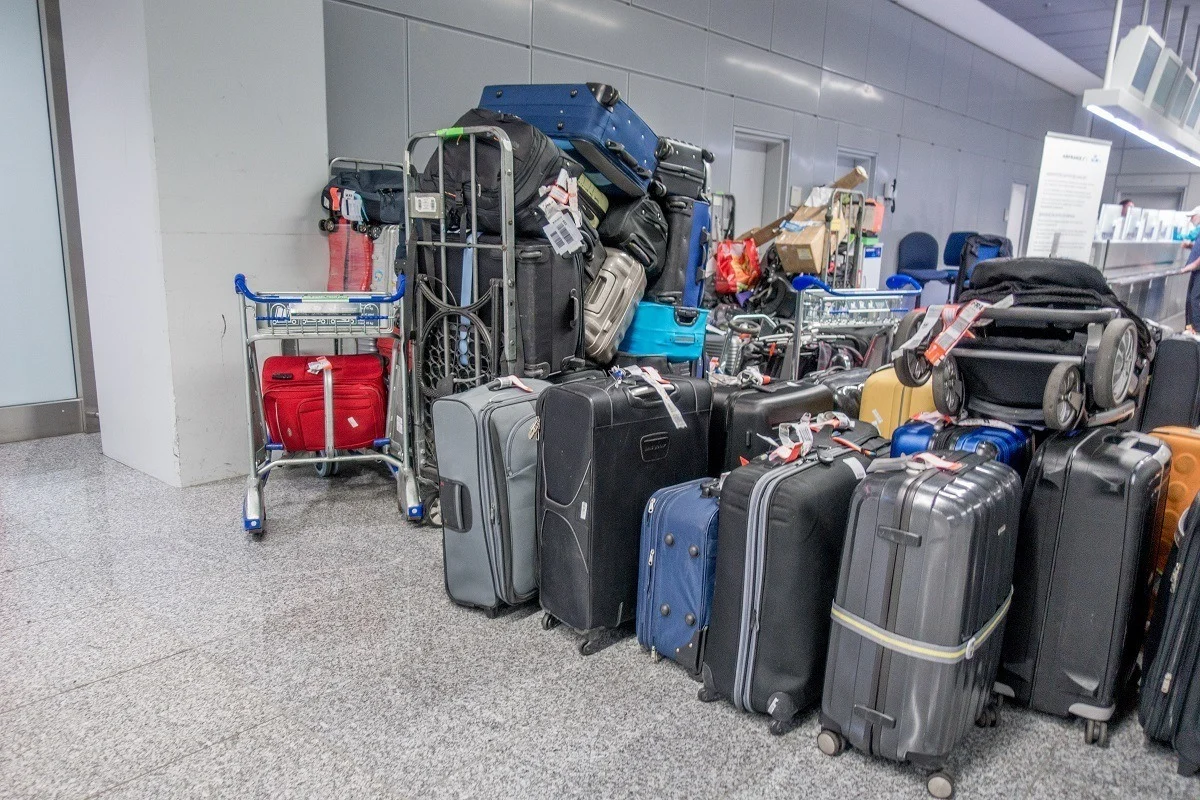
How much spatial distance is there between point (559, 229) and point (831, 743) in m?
2.11

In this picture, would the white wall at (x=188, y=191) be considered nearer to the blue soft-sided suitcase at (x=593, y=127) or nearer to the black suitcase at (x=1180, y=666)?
the blue soft-sided suitcase at (x=593, y=127)

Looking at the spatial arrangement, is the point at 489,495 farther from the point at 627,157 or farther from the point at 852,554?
the point at 627,157

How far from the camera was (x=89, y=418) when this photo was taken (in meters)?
4.48

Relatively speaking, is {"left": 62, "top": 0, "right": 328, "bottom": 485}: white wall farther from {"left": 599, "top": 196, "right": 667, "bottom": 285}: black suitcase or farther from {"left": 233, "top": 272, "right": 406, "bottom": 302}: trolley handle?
{"left": 599, "top": 196, "right": 667, "bottom": 285}: black suitcase

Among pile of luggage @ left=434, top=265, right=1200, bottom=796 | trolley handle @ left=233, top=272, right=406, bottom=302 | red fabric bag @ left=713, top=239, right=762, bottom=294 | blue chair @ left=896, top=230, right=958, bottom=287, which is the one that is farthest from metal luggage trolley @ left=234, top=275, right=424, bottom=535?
blue chair @ left=896, top=230, right=958, bottom=287

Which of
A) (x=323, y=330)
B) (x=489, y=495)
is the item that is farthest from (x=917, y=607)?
(x=323, y=330)

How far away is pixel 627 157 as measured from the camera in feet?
11.7

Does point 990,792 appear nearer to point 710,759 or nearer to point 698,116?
point 710,759

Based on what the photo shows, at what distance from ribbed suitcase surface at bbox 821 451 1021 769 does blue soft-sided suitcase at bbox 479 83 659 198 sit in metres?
2.27

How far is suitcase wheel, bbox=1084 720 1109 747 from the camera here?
70.1 inches

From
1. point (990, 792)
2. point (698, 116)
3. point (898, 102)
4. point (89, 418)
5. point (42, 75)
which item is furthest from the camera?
point (898, 102)

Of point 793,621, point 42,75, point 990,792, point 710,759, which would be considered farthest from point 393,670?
point 42,75

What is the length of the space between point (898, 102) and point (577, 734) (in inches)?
381

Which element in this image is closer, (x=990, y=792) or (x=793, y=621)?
(x=990, y=792)
